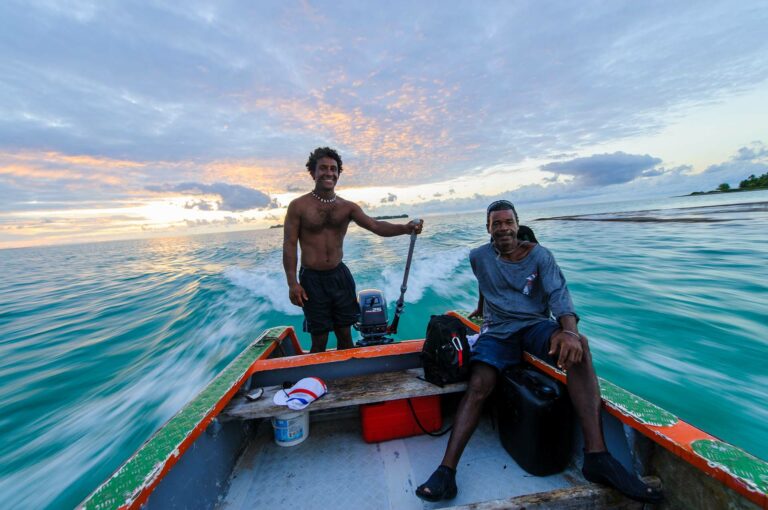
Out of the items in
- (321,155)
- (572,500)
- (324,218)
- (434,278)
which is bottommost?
(434,278)

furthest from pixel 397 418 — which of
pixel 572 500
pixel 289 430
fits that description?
pixel 572 500

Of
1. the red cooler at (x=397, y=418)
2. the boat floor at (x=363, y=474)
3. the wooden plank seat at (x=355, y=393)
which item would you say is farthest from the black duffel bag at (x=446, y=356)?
the boat floor at (x=363, y=474)

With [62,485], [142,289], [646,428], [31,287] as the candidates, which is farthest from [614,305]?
[31,287]

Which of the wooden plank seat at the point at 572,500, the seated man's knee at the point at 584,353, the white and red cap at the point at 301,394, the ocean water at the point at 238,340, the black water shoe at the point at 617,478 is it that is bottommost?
the ocean water at the point at 238,340

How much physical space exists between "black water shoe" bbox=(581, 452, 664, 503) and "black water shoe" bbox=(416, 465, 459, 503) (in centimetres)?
82

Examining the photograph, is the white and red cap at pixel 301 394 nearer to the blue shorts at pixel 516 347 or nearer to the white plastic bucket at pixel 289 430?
the white plastic bucket at pixel 289 430

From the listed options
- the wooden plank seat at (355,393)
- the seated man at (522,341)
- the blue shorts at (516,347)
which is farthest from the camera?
the blue shorts at (516,347)

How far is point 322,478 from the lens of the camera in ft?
7.73

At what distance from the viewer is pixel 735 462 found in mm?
1396

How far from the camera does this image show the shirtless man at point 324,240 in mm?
3658

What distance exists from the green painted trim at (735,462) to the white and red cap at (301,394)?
7.55ft

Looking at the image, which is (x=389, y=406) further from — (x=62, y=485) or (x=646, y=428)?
(x=62, y=485)

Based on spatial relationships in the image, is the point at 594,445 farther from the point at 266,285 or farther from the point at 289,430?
the point at 266,285

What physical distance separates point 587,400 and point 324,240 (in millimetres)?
3001
